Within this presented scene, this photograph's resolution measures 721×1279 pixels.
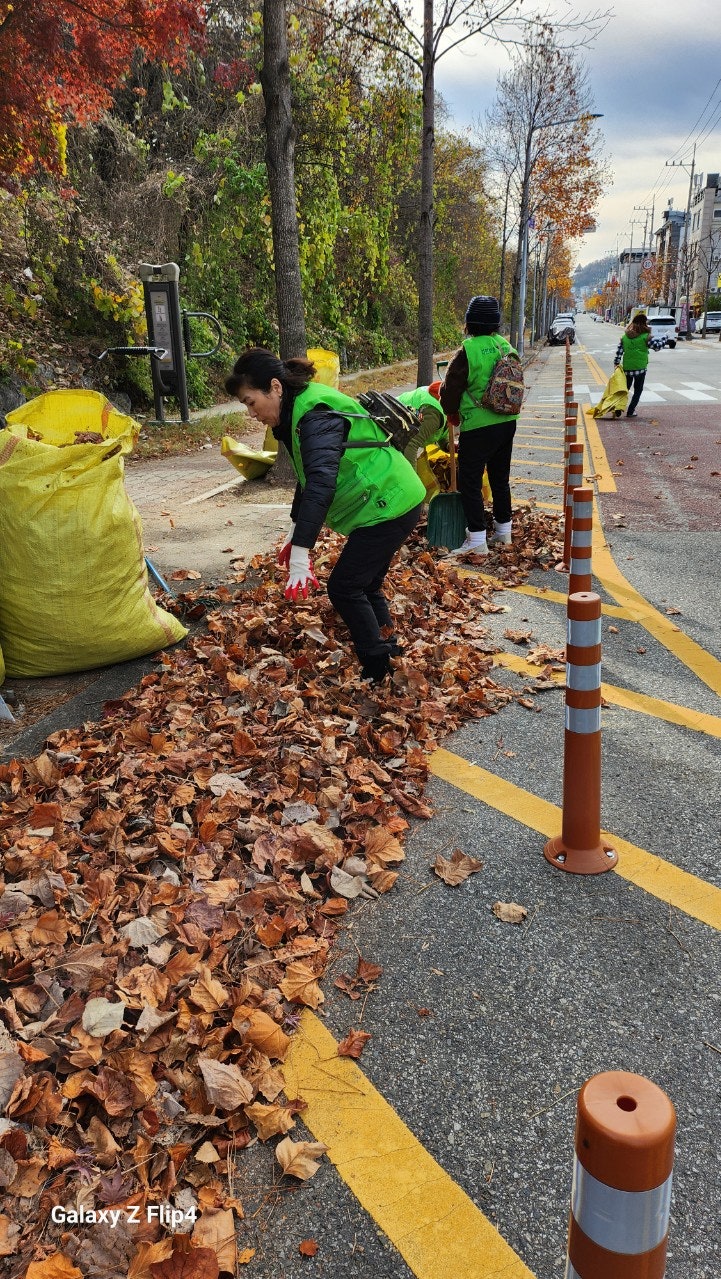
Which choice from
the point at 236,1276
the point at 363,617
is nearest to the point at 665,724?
the point at 363,617

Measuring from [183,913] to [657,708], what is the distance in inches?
98.0

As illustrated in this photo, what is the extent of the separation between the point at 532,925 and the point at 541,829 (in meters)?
0.57

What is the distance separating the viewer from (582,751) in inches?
106

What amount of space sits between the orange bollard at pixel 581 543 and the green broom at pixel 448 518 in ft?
8.90

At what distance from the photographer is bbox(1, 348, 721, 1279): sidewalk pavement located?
1.70 m

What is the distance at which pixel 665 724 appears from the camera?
3.79m

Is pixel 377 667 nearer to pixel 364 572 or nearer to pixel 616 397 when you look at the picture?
pixel 364 572

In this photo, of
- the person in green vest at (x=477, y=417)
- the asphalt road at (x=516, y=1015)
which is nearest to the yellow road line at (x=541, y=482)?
the person in green vest at (x=477, y=417)

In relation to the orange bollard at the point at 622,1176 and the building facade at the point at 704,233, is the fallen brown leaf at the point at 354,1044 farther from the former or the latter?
the building facade at the point at 704,233

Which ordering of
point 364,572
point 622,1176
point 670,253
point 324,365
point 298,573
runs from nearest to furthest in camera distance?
point 622,1176
point 298,573
point 364,572
point 324,365
point 670,253

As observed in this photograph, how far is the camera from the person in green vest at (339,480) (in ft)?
11.3

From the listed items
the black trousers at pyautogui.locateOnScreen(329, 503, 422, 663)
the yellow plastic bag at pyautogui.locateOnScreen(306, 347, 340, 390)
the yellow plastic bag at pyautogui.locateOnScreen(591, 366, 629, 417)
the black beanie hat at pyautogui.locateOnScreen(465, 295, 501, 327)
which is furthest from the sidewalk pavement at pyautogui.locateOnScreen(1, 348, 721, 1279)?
the yellow plastic bag at pyautogui.locateOnScreen(591, 366, 629, 417)

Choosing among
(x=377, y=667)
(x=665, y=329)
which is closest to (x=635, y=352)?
(x=377, y=667)

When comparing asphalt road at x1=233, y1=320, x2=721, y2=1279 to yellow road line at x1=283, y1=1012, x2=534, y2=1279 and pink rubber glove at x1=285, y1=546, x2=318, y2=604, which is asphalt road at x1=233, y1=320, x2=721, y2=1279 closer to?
yellow road line at x1=283, y1=1012, x2=534, y2=1279
